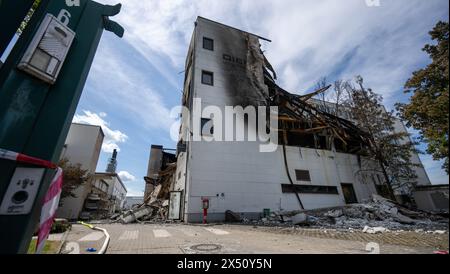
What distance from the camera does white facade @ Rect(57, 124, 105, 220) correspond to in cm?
1886

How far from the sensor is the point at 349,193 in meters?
15.5

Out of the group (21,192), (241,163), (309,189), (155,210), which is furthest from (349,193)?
(21,192)

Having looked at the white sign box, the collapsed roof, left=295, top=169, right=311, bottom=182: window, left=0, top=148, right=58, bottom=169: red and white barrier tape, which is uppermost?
the collapsed roof

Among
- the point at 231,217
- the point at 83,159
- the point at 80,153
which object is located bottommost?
the point at 231,217

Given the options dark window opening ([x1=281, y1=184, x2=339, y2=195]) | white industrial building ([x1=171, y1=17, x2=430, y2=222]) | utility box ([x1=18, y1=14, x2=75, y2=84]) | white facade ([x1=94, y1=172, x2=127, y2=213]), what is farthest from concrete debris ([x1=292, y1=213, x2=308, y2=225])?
white facade ([x1=94, y1=172, x2=127, y2=213])

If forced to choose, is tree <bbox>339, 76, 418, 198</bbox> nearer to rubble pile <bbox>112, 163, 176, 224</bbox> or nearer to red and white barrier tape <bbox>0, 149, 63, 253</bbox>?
rubble pile <bbox>112, 163, 176, 224</bbox>

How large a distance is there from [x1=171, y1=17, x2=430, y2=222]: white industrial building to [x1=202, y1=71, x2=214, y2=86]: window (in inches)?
1.5

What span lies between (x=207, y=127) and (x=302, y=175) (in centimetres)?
822

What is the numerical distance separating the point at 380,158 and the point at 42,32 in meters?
21.0

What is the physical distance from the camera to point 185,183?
11539 millimetres

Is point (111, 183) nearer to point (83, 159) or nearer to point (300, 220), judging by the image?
point (83, 159)

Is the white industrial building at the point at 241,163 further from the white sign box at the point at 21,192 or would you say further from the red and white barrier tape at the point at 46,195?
the white sign box at the point at 21,192
